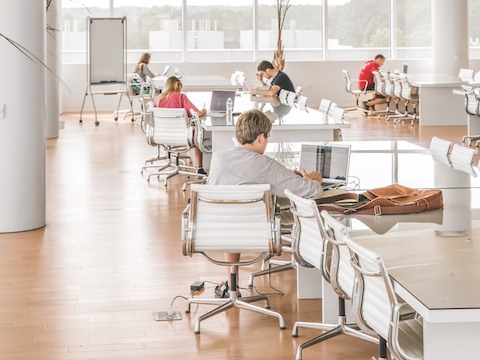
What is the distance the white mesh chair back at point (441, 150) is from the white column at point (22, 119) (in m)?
3.13

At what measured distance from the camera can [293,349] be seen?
5.00 m

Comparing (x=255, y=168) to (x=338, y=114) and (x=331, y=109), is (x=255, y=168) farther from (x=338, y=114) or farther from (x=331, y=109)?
(x=331, y=109)

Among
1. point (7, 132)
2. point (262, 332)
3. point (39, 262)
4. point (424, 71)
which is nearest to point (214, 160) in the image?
point (262, 332)

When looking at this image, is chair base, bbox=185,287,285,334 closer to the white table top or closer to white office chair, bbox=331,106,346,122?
white office chair, bbox=331,106,346,122

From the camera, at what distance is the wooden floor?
5.05 m

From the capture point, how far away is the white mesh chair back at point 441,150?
23.8 ft

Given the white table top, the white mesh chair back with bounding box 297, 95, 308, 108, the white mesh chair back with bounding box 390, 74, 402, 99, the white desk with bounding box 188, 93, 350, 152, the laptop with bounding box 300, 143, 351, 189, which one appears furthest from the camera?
the white mesh chair back with bounding box 390, 74, 402, 99

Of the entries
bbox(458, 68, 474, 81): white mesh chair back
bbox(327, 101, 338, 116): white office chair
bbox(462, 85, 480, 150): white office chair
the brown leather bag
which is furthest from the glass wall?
the brown leather bag

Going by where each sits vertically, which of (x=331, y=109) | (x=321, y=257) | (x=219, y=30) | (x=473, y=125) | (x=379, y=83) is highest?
(x=219, y=30)

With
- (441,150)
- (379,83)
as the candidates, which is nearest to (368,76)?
(379,83)

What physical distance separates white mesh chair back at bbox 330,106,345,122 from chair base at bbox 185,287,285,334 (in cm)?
377

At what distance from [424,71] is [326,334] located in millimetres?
16487

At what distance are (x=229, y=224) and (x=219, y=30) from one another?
15859 millimetres

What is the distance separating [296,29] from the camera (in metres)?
20.9
